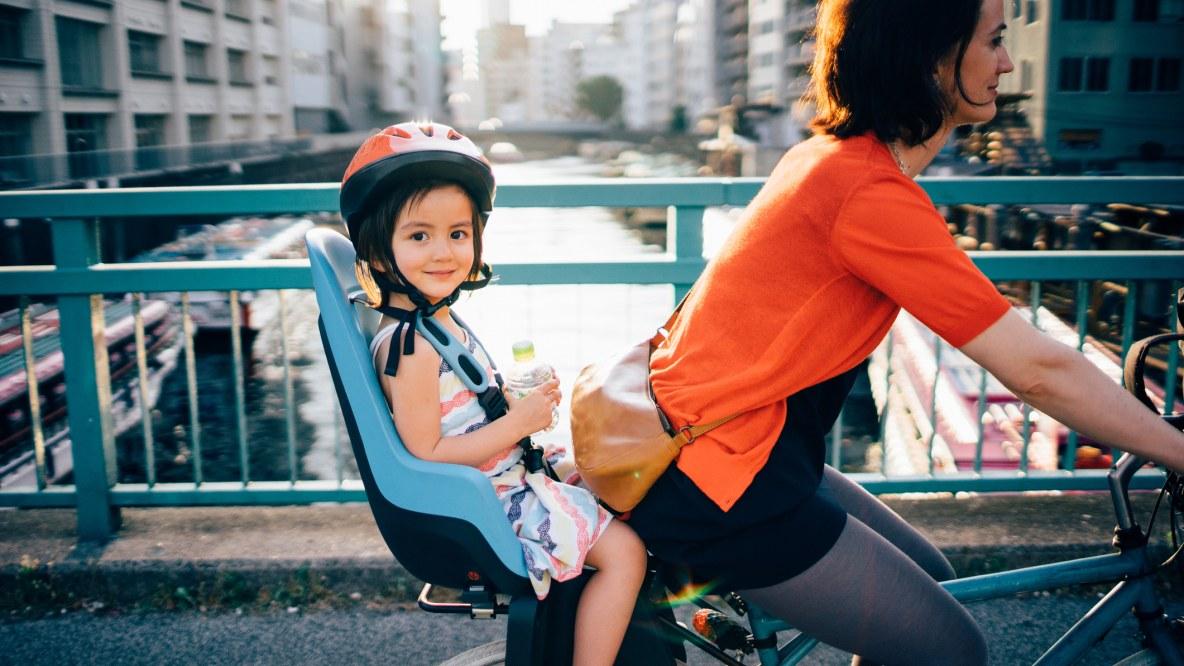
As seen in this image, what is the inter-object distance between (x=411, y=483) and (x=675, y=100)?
119304 millimetres

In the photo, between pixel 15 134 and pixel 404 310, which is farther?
pixel 15 134

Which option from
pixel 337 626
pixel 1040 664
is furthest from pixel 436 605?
pixel 337 626

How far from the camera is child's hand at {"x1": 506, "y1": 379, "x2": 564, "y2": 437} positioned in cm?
166

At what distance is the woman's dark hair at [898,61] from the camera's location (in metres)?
1.42

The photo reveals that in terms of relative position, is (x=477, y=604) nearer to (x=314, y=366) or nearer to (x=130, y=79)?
(x=314, y=366)

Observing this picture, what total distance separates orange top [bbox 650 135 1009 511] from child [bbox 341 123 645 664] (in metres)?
0.26

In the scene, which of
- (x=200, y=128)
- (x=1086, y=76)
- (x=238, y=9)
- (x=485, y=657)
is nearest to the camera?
(x=485, y=657)

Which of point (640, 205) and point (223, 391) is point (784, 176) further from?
point (223, 391)

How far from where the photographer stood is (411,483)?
151 cm

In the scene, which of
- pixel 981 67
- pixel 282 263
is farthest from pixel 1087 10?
pixel 981 67

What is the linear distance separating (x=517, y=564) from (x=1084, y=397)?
965mm

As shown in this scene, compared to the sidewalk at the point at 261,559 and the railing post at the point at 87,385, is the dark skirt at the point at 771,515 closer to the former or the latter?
the sidewalk at the point at 261,559

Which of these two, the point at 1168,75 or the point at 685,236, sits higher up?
the point at 1168,75

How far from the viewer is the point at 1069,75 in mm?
9797
